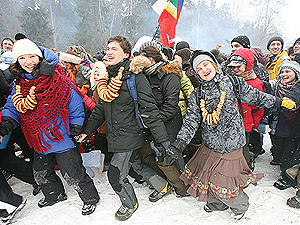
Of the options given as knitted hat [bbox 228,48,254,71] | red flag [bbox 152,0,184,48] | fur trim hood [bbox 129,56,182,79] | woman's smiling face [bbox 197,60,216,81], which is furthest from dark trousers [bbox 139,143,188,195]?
red flag [bbox 152,0,184,48]

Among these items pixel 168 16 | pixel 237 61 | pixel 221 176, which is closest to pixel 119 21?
pixel 168 16

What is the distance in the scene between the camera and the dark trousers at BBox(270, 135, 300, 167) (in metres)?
3.08

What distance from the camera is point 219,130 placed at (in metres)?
2.34

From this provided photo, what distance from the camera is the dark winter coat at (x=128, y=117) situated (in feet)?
7.75

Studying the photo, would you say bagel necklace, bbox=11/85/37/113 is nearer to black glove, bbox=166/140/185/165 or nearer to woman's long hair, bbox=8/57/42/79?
woman's long hair, bbox=8/57/42/79

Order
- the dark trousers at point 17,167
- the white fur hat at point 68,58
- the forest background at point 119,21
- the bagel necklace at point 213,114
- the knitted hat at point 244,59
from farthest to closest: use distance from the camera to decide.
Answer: the forest background at point 119,21, the white fur hat at point 68,58, the dark trousers at point 17,167, the knitted hat at point 244,59, the bagel necklace at point 213,114

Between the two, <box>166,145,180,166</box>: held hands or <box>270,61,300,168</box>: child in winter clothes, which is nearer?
<box>166,145,180,166</box>: held hands

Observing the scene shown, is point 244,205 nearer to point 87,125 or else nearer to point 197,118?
point 197,118

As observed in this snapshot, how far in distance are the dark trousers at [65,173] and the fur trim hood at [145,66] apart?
1.37 m

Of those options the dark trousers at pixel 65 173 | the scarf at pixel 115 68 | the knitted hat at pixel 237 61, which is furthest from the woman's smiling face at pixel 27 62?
the knitted hat at pixel 237 61

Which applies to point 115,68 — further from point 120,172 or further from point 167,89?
point 120,172

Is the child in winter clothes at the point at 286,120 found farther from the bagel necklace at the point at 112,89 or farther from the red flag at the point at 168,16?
the red flag at the point at 168,16

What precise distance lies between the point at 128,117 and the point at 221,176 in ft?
4.25

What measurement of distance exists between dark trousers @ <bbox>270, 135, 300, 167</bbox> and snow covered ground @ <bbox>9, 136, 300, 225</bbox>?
0.45 m
